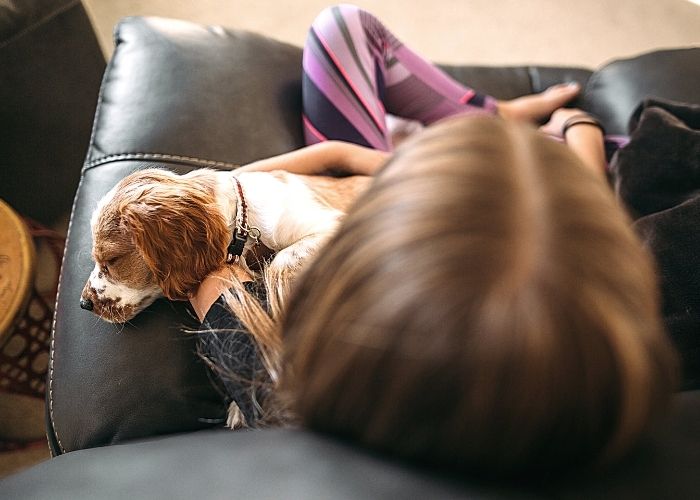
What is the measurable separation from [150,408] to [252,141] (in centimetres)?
63

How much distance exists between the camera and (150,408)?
981mm

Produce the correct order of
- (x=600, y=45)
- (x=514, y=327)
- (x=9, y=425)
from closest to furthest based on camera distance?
(x=514, y=327) < (x=9, y=425) < (x=600, y=45)

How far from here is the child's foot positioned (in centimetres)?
168

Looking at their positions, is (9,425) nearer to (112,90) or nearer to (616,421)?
(112,90)

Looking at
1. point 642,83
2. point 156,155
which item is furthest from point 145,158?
point 642,83

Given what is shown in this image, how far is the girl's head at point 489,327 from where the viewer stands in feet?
1.59

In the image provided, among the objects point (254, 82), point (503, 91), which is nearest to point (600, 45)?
point (503, 91)

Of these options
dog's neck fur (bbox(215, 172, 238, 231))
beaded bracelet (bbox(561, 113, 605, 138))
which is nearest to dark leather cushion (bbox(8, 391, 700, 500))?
dog's neck fur (bbox(215, 172, 238, 231))

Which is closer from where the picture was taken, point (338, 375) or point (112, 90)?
point (338, 375)

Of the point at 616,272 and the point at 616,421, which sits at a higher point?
the point at 616,272

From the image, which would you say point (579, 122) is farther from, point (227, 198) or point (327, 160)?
point (227, 198)

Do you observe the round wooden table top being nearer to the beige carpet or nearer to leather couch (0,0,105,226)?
leather couch (0,0,105,226)

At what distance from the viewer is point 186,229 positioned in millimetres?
1033

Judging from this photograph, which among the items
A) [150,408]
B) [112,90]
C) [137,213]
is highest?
[112,90]
